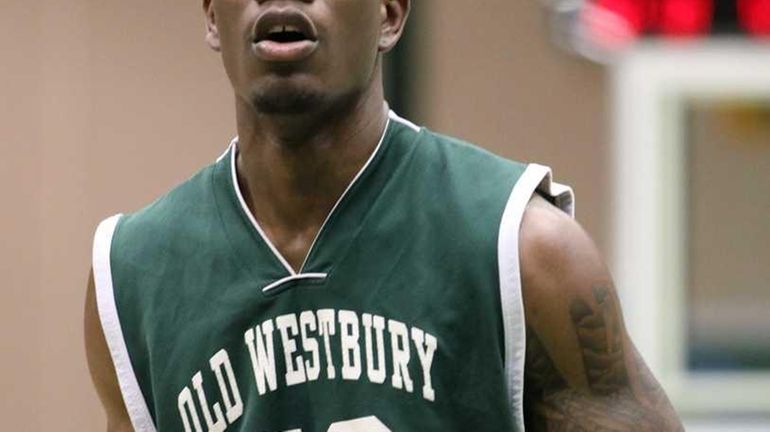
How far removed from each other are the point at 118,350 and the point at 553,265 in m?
0.67

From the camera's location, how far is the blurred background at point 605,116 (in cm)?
683

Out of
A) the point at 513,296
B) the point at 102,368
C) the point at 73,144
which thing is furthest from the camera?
the point at 73,144

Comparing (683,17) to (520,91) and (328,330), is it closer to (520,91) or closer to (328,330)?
(520,91)

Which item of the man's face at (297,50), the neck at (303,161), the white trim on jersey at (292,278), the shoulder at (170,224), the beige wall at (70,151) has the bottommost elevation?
the beige wall at (70,151)

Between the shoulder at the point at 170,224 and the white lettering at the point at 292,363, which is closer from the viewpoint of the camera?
the white lettering at the point at 292,363

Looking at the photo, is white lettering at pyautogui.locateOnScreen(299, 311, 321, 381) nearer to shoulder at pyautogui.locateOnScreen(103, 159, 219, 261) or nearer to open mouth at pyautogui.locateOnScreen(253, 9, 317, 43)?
shoulder at pyautogui.locateOnScreen(103, 159, 219, 261)

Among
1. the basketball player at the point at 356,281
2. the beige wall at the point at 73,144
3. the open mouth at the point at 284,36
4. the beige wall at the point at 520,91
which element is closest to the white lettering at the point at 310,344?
the basketball player at the point at 356,281

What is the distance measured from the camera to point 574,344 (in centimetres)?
319

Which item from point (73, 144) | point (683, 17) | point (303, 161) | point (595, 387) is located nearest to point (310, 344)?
point (303, 161)

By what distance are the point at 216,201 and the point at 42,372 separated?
4.17 metres

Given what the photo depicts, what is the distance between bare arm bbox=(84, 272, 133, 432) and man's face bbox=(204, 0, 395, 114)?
46 centimetres

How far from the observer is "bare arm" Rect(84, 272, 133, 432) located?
352 cm

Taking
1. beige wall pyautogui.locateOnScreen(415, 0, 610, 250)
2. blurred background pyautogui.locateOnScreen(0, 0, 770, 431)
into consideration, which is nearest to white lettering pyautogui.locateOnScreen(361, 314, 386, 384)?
blurred background pyautogui.locateOnScreen(0, 0, 770, 431)

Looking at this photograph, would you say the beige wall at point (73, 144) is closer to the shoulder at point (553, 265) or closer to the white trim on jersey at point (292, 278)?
the white trim on jersey at point (292, 278)
